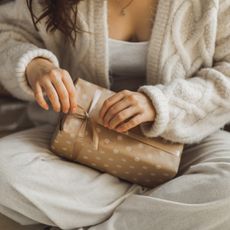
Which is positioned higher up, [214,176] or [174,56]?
[174,56]

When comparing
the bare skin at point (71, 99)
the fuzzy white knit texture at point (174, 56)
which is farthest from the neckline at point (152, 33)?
the bare skin at point (71, 99)

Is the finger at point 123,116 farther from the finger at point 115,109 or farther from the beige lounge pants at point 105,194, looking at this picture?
the beige lounge pants at point 105,194

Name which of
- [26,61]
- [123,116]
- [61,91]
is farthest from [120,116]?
[26,61]

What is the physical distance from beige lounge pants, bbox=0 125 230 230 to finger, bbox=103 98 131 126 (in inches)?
5.5

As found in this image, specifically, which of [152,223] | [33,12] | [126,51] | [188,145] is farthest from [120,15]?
[152,223]

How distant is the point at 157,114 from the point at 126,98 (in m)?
0.06

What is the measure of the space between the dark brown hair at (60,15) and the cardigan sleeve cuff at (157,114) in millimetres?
195

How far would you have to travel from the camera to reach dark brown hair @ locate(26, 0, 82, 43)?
Result: 0.86 m

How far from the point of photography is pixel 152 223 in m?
0.80

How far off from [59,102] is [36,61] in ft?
0.40

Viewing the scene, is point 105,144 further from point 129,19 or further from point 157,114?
point 129,19

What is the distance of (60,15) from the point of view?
87 cm

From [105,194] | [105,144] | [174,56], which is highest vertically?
[174,56]

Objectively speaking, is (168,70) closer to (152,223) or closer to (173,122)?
(173,122)
